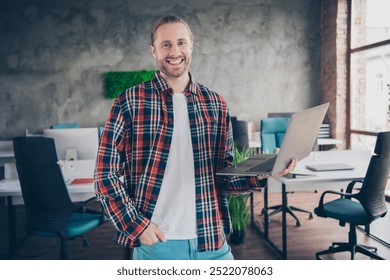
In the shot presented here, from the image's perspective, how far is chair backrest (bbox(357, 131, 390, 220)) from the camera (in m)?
2.67

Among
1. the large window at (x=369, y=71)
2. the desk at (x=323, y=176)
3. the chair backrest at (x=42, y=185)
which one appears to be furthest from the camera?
the large window at (x=369, y=71)

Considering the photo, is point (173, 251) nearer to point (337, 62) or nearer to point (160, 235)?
point (160, 235)

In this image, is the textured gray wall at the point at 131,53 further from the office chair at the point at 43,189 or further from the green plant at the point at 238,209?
the office chair at the point at 43,189

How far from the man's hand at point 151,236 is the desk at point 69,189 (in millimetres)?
1615

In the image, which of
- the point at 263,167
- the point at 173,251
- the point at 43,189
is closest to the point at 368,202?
the point at 263,167

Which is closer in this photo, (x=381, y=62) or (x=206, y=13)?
(x=381, y=62)

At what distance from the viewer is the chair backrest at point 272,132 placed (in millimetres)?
4379

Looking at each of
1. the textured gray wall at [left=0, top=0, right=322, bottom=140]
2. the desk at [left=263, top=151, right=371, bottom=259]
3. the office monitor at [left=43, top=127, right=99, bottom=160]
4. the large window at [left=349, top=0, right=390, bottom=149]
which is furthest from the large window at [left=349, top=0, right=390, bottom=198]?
the office monitor at [left=43, top=127, right=99, bottom=160]

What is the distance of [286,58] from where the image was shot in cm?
656

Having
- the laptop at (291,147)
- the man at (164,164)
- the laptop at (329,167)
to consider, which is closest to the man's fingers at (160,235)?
the man at (164,164)

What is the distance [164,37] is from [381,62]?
16.2 ft

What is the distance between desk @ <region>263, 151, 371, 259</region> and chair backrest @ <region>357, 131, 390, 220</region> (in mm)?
193
